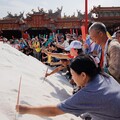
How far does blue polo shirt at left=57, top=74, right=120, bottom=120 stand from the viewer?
1.89 metres

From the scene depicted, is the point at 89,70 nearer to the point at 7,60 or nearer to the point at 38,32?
the point at 7,60

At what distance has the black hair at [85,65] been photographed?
6.31ft

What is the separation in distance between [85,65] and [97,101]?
0.76ft

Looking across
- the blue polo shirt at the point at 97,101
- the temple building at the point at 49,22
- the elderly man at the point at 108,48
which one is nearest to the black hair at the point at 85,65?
the blue polo shirt at the point at 97,101

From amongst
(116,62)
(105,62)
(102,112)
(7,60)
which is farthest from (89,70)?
(7,60)

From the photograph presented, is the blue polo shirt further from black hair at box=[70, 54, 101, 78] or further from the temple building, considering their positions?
the temple building

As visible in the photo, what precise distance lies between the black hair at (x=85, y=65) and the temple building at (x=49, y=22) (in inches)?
833

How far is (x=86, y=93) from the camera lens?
190 centimetres

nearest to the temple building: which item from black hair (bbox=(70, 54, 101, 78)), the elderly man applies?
the elderly man

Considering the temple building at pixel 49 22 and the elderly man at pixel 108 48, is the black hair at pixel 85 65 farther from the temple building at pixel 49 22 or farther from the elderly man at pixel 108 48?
the temple building at pixel 49 22

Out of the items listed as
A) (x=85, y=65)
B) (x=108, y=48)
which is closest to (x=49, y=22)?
(x=108, y=48)

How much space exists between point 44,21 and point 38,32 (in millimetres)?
1071

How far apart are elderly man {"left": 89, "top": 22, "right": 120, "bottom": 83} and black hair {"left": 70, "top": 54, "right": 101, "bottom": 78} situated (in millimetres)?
1145

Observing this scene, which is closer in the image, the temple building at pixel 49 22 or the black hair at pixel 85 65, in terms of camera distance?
the black hair at pixel 85 65
